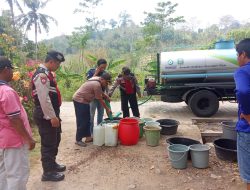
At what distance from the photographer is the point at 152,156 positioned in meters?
5.56

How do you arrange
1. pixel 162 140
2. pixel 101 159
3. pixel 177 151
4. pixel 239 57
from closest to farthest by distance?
1. pixel 239 57
2. pixel 177 151
3. pixel 101 159
4. pixel 162 140

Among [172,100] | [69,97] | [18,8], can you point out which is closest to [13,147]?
[172,100]

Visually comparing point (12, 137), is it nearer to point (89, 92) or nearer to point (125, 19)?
point (89, 92)

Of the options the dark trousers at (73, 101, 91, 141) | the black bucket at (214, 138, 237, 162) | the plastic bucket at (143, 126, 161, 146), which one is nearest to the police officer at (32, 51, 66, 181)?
the dark trousers at (73, 101, 91, 141)

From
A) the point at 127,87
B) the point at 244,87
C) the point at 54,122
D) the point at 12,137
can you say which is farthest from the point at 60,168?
the point at 244,87

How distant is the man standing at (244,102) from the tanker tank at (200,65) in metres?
5.76

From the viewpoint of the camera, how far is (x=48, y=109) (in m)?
4.12

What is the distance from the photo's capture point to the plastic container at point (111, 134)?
5.94 metres

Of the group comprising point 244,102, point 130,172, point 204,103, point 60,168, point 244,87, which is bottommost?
point 130,172

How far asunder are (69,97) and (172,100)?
506cm

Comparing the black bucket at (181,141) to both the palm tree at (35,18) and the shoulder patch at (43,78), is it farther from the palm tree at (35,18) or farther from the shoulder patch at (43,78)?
the palm tree at (35,18)

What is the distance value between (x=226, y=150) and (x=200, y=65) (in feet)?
12.8

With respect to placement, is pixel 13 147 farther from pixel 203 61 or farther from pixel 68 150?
pixel 203 61

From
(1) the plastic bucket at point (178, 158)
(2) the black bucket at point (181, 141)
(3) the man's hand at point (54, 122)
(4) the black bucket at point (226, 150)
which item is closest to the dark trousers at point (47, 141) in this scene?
(3) the man's hand at point (54, 122)
